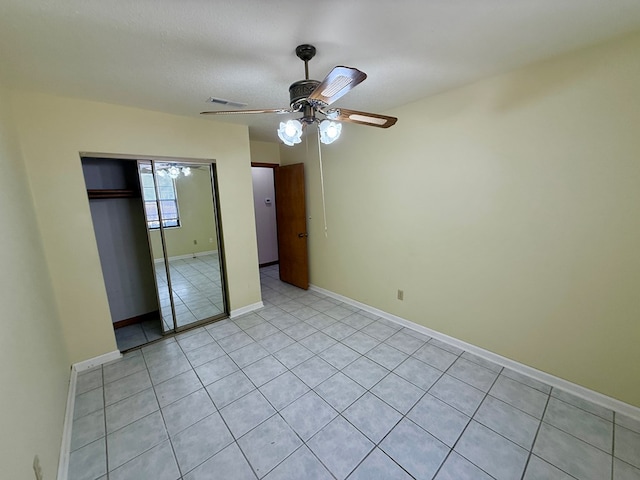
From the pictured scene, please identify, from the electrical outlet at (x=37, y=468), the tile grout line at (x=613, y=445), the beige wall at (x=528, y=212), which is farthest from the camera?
the beige wall at (x=528, y=212)

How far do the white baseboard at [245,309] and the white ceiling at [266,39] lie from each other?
8.33 ft

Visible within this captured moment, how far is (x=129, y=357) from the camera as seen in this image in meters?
2.61

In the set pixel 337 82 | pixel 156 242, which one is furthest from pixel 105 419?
pixel 337 82

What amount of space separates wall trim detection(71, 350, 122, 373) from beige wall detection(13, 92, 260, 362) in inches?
1.8

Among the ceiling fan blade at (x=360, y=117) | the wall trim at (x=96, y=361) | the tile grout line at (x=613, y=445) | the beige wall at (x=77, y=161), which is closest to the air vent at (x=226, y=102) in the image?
the beige wall at (x=77, y=161)

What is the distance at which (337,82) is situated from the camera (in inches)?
44.5

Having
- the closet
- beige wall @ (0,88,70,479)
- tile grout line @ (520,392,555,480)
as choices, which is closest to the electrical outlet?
beige wall @ (0,88,70,479)

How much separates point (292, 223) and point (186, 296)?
6.20 ft

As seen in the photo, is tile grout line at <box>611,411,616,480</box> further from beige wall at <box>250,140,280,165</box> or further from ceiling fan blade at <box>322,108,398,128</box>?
beige wall at <box>250,140,280,165</box>

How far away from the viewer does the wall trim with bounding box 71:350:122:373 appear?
2.41 m

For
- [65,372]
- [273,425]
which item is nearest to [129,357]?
[65,372]

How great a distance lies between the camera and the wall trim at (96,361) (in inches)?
95.0

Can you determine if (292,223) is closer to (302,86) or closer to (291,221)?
(291,221)

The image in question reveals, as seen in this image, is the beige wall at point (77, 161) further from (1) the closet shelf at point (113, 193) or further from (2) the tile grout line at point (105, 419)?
(1) the closet shelf at point (113, 193)
